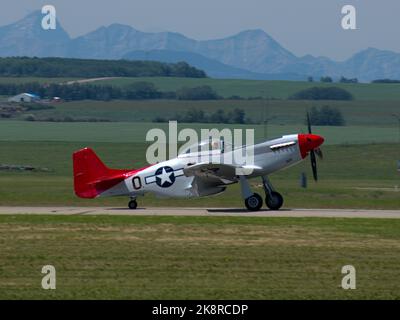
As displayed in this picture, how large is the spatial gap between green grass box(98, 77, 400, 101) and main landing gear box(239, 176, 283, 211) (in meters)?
73.2

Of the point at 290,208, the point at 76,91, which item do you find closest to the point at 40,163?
the point at 290,208

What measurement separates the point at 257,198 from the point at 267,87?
8936cm

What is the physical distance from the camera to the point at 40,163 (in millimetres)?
50594

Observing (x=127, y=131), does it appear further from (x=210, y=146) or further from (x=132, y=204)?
(x=210, y=146)

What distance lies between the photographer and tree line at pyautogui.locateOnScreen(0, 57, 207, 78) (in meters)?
143

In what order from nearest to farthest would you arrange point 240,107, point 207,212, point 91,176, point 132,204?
1. point 207,212
2. point 91,176
3. point 132,204
4. point 240,107

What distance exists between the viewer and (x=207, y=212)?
1106 inches

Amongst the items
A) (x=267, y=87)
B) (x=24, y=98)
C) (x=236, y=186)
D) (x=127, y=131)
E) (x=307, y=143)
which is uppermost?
(x=267, y=87)

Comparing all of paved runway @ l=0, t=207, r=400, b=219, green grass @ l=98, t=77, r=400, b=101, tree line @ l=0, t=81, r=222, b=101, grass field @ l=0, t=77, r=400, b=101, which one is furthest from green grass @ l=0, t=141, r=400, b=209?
green grass @ l=98, t=77, r=400, b=101

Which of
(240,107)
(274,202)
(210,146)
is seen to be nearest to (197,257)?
(210,146)

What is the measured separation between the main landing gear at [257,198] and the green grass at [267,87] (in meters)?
73.2

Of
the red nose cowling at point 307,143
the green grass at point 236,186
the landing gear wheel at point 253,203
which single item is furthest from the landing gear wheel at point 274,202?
the green grass at point 236,186

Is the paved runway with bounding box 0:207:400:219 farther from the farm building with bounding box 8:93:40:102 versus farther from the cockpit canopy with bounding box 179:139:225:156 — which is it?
the farm building with bounding box 8:93:40:102

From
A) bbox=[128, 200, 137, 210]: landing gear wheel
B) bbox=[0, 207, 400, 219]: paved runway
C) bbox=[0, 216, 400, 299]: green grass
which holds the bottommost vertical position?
bbox=[0, 216, 400, 299]: green grass
